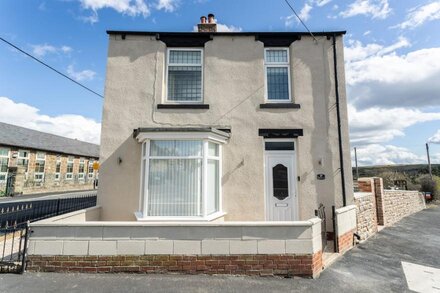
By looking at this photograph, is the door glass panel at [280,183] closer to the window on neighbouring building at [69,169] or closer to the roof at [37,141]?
the roof at [37,141]

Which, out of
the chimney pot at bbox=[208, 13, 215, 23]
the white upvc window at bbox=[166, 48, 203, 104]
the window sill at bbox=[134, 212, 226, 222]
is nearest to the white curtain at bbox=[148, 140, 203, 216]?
the window sill at bbox=[134, 212, 226, 222]

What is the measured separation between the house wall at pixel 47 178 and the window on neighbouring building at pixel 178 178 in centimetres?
2408

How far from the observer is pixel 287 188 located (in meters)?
7.58

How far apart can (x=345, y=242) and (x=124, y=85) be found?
8.21 metres

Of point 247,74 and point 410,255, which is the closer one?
point 410,255

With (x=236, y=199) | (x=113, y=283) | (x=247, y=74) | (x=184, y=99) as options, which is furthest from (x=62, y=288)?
(x=247, y=74)

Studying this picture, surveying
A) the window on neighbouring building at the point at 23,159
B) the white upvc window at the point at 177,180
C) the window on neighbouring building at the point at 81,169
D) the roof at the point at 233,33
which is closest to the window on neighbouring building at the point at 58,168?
the window on neighbouring building at the point at 81,169

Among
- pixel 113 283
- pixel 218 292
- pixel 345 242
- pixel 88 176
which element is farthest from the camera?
pixel 88 176

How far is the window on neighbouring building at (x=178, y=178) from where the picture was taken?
21.3 feet

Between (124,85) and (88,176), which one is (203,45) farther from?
(88,176)

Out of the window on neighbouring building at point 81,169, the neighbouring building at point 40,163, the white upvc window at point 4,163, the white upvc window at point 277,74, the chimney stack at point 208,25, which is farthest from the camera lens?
the window on neighbouring building at point 81,169

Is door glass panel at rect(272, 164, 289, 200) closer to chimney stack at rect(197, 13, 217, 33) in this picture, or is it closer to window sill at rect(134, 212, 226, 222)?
window sill at rect(134, 212, 226, 222)

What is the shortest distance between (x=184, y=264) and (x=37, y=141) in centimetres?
3271

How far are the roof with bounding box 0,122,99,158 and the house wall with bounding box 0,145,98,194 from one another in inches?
22.4
